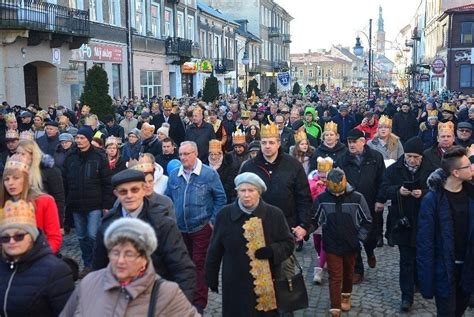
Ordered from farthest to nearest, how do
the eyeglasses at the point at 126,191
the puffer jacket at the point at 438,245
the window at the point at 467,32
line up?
1. the window at the point at 467,32
2. the puffer jacket at the point at 438,245
3. the eyeglasses at the point at 126,191

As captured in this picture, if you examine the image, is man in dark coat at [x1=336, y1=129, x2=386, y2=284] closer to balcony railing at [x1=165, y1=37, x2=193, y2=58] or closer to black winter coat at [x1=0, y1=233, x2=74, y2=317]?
black winter coat at [x1=0, y1=233, x2=74, y2=317]

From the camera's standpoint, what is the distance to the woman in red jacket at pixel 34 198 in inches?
202

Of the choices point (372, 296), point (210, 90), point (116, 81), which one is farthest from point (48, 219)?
point (116, 81)

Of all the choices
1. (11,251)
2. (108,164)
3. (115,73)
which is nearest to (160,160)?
(108,164)

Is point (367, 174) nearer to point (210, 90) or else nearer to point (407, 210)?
point (407, 210)

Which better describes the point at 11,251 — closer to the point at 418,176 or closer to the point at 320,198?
the point at 320,198

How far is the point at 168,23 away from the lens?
3700 centimetres

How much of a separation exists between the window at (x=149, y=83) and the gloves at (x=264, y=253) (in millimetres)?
27897

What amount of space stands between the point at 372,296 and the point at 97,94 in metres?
10.5

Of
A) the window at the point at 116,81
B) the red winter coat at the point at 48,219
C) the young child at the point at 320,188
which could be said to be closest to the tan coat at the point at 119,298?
the red winter coat at the point at 48,219

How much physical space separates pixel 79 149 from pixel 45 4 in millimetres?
14363

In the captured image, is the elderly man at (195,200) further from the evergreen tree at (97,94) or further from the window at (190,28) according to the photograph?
the window at (190,28)

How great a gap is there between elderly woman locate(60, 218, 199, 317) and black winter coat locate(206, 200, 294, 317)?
5.48 feet

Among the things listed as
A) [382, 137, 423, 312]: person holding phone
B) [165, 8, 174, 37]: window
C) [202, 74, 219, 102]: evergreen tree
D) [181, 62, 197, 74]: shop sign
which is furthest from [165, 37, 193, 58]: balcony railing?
[382, 137, 423, 312]: person holding phone
